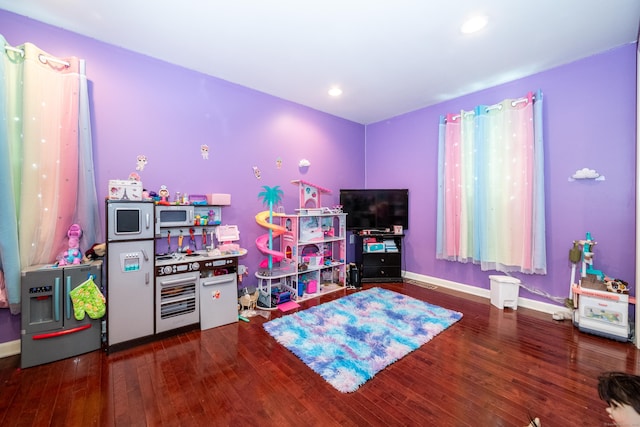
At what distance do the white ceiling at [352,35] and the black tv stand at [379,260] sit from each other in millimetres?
2305

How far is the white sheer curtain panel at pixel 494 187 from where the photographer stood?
3.01 meters

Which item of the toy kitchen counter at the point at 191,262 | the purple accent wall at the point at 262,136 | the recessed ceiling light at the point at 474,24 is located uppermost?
the recessed ceiling light at the point at 474,24

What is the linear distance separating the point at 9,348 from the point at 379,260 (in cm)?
411

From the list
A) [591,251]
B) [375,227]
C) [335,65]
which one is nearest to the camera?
[591,251]

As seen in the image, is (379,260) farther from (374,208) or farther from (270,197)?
(270,197)

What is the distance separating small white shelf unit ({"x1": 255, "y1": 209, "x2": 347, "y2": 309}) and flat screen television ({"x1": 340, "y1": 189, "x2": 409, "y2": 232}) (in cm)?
29

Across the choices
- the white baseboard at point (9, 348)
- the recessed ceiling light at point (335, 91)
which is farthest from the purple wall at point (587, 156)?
the white baseboard at point (9, 348)

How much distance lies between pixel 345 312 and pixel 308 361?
38.9 inches

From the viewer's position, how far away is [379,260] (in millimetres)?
4207

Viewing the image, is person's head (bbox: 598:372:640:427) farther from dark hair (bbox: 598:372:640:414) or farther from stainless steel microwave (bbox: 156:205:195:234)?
stainless steel microwave (bbox: 156:205:195:234)

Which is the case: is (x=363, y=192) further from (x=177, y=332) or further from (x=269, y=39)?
(x=177, y=332)

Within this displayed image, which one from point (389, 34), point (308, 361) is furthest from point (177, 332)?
point (389, 34)

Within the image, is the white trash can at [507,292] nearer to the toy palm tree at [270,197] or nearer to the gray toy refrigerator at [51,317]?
the toy palm tree at [270,197]

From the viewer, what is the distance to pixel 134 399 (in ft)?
5.50
